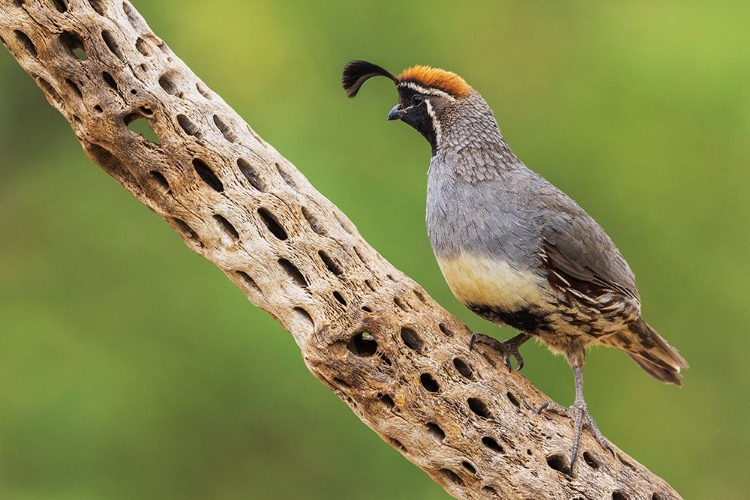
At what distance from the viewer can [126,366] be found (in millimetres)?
6113

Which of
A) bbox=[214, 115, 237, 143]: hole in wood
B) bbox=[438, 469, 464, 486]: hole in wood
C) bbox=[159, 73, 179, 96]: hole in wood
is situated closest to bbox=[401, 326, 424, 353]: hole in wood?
bbox=[438, 469, 464, 486]: hole in wood

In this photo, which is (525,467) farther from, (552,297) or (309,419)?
(309,419)

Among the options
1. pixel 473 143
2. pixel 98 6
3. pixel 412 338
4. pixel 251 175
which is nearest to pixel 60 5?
pixel 98 6

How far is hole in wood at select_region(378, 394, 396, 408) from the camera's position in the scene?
3.42m

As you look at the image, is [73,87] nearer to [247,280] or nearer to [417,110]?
[247,280]

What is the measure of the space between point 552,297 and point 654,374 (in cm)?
116

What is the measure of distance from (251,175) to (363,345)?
2.62 ft

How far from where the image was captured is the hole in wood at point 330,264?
352 cm

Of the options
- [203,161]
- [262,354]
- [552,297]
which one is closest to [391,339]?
[552,297]

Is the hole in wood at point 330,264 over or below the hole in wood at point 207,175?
over

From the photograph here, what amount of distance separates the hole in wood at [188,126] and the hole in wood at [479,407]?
4.82 feet

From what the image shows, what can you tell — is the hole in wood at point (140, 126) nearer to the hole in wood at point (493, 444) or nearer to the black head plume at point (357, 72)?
the black head plume at point (357, 72)

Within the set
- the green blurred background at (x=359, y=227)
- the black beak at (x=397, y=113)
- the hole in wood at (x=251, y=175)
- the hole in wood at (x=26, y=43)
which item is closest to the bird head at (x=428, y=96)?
the black beak at (x=397, y=113)

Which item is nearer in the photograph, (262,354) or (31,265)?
(262,354)
